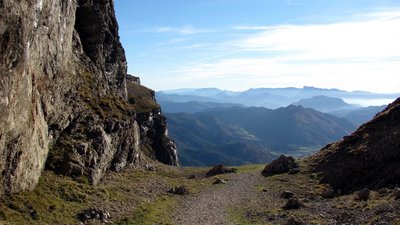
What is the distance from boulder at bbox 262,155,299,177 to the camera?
104500mm

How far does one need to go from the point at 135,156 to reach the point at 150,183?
18.8 meters

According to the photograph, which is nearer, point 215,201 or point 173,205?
point 173,205

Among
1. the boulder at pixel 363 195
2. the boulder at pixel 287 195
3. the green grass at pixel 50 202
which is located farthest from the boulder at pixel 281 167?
the green grass at pixel 50 202

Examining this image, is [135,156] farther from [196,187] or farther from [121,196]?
[121,196]

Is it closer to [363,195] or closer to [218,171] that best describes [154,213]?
[363,195]

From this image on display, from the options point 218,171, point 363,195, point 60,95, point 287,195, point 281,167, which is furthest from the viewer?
point 218,171

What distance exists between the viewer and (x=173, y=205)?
6284 centimetres

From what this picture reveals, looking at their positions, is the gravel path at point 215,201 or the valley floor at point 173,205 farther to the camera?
the gravel path at point 215,201

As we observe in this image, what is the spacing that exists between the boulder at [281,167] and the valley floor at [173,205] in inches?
882

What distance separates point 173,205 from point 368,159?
1545 inches

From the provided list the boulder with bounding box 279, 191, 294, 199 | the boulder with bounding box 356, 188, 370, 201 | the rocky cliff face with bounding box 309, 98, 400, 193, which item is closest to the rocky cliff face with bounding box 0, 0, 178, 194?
the boulder with bounding box 279, 191, 294, 199

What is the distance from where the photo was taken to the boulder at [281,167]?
Result: 104500 mm

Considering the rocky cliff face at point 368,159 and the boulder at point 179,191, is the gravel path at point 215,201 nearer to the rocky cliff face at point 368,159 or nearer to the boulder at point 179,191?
the boulder at point 179,191

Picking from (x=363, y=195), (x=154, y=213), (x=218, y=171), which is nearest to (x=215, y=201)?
(x=154, y=213)
